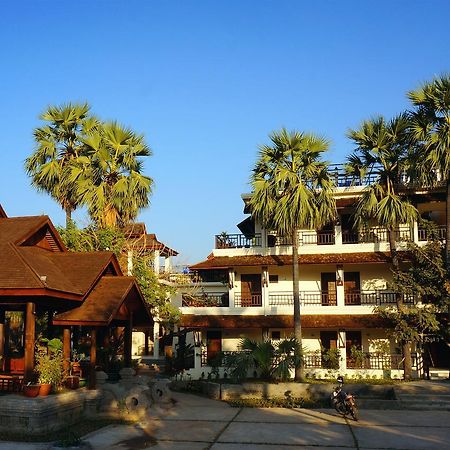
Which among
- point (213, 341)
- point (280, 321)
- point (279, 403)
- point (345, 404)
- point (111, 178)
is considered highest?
point (111, 178)

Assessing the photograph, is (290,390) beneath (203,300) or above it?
beneath

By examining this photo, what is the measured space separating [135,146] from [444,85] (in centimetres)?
1539

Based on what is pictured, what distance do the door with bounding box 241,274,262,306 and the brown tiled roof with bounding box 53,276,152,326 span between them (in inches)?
403

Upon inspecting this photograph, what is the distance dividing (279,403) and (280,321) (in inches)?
280

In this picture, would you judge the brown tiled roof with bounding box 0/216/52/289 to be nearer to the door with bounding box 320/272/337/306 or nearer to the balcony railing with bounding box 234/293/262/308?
the balcony railing with bounding box 234/293/262/308

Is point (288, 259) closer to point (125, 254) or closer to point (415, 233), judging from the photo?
point (415, 233)

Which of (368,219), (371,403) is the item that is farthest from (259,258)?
(371,403)

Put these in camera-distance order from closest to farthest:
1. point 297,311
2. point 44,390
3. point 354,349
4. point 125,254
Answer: point 44,390
point 297,311
point 354,349
point 125,254

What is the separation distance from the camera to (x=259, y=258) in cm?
2855

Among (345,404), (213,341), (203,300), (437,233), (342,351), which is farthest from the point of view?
(203,300)

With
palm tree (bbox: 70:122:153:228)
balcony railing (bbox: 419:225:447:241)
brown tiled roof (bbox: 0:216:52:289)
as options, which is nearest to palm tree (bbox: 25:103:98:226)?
palm tree (bbox: 70:122:153:228)

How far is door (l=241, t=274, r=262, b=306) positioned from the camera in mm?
29297

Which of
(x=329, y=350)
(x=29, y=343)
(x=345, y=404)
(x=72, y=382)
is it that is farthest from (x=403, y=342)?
(x=29, y=343)

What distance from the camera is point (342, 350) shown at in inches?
1040
